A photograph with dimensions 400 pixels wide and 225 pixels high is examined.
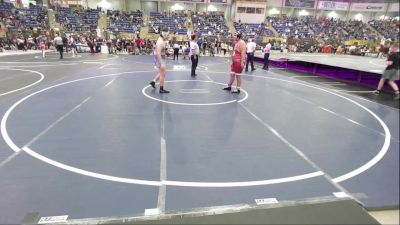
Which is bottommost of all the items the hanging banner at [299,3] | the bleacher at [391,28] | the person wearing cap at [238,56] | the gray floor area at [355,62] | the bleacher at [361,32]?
the gray floor area at [355,62]

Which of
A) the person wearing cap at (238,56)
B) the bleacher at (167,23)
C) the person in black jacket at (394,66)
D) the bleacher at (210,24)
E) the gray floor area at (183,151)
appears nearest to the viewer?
the person in black jacket at (394,66)

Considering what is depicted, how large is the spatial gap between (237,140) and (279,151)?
766mm

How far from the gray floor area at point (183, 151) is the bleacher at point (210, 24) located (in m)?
28.0

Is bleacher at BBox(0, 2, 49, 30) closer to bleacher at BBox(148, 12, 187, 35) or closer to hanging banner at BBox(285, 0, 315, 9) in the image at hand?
bleacher at BBox(148, 12, 187, 35)

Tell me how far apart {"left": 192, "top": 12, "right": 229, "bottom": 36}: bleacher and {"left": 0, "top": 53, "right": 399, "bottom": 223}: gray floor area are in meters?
28.0

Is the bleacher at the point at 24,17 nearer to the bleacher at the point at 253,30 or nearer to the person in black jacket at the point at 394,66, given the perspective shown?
the bleacher at the point at 253,30

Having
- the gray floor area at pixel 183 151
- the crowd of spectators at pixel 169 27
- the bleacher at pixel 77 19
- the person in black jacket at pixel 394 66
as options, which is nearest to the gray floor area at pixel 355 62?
the crowd of spectators at pixel 169 27

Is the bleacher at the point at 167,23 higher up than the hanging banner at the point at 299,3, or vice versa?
the hanging banner at the point at 299,3

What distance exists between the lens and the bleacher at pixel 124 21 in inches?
1248

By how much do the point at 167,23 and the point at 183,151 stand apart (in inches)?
1310

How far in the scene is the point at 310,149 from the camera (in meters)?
4.33

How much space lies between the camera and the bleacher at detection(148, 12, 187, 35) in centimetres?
3275

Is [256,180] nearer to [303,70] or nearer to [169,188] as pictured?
[169,188]

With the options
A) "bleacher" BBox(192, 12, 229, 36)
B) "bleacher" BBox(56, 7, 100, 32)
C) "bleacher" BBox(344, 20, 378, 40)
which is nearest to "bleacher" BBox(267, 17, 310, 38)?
"bleacher" BBox(344, 20, 378, 40)
